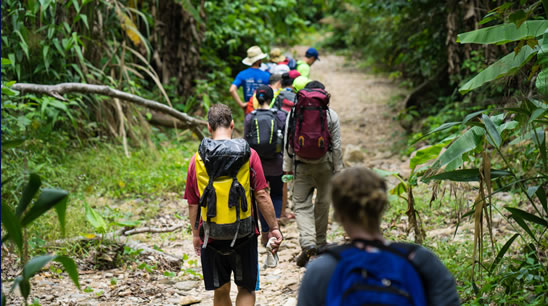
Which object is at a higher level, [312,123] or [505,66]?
[505,66]

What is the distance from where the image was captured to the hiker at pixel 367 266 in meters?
2.04

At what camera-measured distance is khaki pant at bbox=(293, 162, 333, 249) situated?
591 centimetres

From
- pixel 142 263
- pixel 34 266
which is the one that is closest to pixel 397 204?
pixel 142 263

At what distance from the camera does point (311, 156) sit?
571 centimetres

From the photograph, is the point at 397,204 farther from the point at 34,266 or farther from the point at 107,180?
the point at 34,266

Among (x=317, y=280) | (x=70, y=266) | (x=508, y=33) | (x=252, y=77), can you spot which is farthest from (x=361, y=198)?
(x=252, y=77)

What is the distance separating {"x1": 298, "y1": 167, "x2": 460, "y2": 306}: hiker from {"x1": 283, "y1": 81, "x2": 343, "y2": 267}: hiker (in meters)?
3.39

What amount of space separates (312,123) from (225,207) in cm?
202

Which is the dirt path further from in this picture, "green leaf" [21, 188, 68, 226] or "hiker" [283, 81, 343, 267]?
"green leaf" [21, 188, 68, 226]

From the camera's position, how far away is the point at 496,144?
4.16 m

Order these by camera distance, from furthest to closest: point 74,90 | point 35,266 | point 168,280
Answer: point 74,90 < point 168,280 < point 35,266

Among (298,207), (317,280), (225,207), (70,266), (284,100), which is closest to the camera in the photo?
(317,280)

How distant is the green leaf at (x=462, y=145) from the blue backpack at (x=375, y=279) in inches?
89.0

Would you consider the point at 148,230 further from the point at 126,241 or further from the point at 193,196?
the point at 193,196
